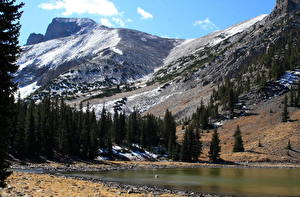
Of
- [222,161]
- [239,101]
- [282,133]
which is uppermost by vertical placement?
[239,101]

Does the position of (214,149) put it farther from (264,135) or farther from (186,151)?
(264,135)

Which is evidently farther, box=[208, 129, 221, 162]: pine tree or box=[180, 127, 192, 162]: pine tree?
box=[208, 129, 221, 162]: pine tree

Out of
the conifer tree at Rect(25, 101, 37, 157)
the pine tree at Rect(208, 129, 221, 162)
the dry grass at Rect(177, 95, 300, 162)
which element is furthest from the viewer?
the dry grass at Rect(177, 95, 300, 162)

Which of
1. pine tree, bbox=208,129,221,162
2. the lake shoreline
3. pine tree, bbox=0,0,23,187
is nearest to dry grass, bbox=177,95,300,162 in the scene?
pine tree, bbox=208,129,221,162

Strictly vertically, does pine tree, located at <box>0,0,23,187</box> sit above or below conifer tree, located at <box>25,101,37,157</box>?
above

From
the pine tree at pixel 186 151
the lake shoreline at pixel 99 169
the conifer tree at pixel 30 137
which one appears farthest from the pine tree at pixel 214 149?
the conifer tree at pixel 30 137

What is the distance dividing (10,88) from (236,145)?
119 meters

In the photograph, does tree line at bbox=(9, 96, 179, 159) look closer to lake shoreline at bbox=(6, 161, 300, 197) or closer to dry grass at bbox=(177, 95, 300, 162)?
lake shoreline at bbox=(6, 161, 300, 197)

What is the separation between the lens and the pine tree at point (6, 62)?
21.0 m

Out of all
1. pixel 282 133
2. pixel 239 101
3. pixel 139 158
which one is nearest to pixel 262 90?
pixel 239 101

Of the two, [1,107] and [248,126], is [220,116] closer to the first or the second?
[248,126]

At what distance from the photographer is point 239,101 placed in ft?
610

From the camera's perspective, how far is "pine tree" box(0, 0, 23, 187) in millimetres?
20953

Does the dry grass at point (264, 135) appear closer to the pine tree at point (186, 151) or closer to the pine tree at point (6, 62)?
the pine tree at point (186, 151)
